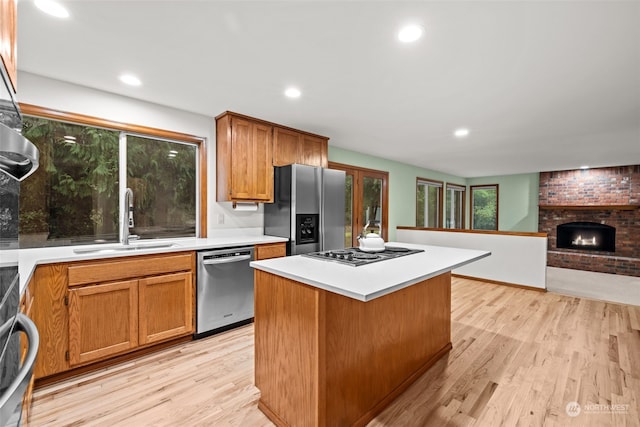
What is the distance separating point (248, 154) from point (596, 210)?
25.9 feet

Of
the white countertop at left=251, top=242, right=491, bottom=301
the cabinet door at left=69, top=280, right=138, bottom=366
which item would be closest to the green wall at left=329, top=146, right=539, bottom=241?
the white countertop at left=251, top=242, right=491, bottom=301

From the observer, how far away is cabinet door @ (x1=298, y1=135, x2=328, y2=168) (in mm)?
3977

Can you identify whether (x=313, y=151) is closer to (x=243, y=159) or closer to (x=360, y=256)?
(x=243, y=159)

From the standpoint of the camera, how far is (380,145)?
4820 millimetres

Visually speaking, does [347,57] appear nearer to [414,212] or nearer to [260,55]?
[260,55]

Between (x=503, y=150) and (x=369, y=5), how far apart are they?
465 centimetres

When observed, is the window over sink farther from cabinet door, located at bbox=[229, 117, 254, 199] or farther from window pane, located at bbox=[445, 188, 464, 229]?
window pane, located at bbox=[445, 188, 464, 229]

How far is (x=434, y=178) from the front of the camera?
7.47m

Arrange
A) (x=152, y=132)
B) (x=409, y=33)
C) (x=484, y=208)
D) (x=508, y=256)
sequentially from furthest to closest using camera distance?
(x=484, y=208)
(x=508, y=256)
(x=152, y=132)
(x=409, y=33)

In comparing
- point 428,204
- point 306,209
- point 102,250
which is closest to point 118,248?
point 102,250

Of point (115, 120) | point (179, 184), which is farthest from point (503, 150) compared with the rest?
point (115, 120)

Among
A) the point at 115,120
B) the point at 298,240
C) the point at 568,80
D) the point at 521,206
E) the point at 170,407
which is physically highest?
the point at 568,80

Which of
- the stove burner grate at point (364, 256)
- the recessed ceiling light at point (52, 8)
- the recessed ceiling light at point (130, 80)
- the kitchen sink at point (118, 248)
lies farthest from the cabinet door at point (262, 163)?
the recessed ceiling light at point (52, 8)

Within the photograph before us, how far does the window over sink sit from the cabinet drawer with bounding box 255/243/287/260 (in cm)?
85
